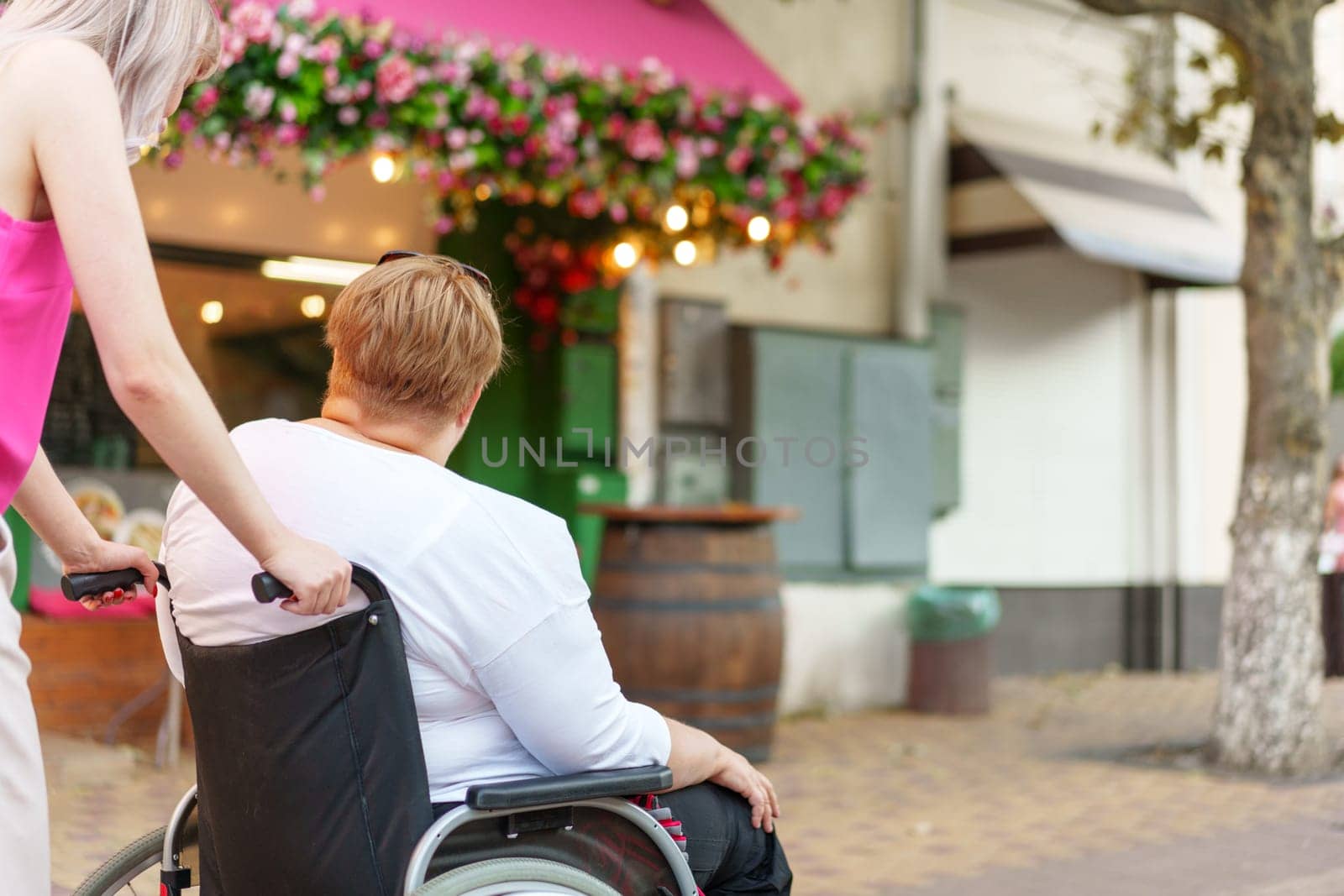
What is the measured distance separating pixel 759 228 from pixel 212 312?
248cm

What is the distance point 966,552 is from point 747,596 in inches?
158

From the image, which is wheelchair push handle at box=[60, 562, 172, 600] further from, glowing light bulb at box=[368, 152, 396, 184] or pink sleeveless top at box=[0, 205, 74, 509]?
glowing light bulb at box=[368, 152, 396, 184]

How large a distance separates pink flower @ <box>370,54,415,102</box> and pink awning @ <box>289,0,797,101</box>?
0.74 ft

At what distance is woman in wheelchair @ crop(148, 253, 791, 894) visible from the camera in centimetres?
193

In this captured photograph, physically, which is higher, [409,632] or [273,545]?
[273,545]

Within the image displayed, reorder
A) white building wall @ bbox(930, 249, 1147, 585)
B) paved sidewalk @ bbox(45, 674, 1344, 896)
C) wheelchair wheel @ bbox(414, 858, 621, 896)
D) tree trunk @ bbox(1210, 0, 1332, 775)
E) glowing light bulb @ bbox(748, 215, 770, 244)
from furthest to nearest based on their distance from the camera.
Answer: white building wall @ bbox(930, 249, 1147, 585), glowing light bulb @ bbox(748, 215, 770, 244), tree trunk @ bbox(1210, 0, 1332, 775), paved sidewalk @ bbox(45, 674, 1344, 896), wheelchair wheel @ bbox(414, 858, 621, 896)

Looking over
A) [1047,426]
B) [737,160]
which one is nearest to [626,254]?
[737,160]

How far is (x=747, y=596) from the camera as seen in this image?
19.5 ft

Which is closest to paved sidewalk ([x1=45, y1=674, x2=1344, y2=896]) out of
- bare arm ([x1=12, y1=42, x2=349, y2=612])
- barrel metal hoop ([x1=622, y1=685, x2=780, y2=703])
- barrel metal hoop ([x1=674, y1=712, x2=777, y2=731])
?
barrel metal hoop ([x1=674, y1=712, x2=777, y2=731])

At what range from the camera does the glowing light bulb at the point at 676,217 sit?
265 inches

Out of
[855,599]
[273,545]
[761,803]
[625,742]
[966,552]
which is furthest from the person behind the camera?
[966,552]

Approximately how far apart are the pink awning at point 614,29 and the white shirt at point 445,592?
12.6 feet

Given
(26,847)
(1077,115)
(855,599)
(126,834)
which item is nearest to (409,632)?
(26,847)

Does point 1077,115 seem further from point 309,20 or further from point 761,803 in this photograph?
point 761,803
